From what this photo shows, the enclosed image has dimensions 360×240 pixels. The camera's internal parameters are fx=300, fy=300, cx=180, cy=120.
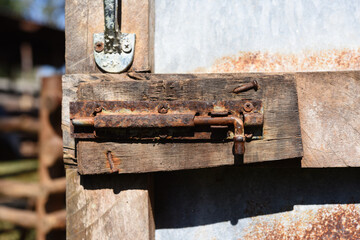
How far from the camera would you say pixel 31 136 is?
30.9 feet

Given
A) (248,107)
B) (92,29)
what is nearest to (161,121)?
(248,107)

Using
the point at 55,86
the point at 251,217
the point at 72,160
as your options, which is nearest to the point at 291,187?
the point at 251,217

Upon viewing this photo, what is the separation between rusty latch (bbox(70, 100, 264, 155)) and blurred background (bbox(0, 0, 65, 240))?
191 cm

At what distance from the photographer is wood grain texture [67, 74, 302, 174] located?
3.15 feet

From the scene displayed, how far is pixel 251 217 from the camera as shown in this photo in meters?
1.15

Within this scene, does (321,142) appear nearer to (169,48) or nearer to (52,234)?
(169,48)

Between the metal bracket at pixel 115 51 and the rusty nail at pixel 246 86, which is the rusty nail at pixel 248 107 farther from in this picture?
the metal bracket at pixel 115 51

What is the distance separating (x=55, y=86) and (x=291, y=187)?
7.57 feet

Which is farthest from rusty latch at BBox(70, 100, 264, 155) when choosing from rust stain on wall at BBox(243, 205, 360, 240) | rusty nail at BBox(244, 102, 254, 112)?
rust stain on wall at BBox(243, 205, 360, 240)

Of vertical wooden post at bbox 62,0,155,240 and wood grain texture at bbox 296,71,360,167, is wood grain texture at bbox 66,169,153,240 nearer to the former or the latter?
vertical wooden post at bbox 62,0,155,240

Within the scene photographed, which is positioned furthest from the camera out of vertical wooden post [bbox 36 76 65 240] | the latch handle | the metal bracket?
vertical wooden post [bbox 36 76 65 240]

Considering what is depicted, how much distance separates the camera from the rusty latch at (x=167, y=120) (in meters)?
0.92

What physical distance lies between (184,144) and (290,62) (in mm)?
528

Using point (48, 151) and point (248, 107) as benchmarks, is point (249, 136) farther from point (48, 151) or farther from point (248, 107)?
point (48, 151)
